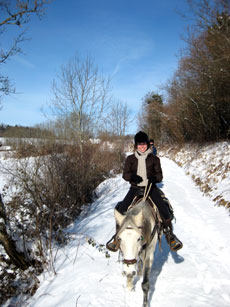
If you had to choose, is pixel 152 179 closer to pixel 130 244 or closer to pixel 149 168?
pixel 149 168

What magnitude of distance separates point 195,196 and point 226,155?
2744 millimetres

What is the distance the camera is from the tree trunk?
13.6 ft

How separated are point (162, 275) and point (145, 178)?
1857 millimetres

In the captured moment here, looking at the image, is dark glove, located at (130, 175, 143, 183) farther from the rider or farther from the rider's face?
the rider's face

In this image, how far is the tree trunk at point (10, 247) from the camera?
4152 millimetres

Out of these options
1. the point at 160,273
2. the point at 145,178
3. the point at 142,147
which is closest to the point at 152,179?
the point at 145,178

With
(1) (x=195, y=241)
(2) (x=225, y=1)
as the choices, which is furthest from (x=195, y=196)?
(2) (x=225, y=1)

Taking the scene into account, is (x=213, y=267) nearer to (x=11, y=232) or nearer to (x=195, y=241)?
(x=195, y=241)

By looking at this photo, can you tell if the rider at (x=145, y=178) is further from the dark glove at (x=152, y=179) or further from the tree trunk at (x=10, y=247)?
the tree trunk at (x=10, y=247)

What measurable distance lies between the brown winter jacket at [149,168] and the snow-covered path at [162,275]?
→ 1801 millimetres

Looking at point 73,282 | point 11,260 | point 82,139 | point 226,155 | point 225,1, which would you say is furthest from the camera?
point 82,139

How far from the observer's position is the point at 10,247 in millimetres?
4289

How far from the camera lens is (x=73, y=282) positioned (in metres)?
3.45

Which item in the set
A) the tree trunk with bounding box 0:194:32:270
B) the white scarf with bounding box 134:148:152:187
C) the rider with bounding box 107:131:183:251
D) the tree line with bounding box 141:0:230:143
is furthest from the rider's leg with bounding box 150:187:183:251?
the tree line with bounding box 141:0:230:143
